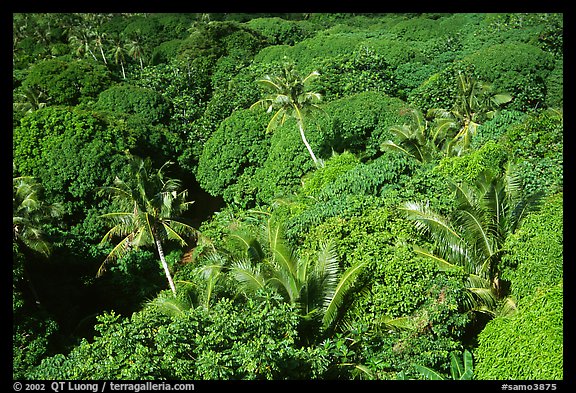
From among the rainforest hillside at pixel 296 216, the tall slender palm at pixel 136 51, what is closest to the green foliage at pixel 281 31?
the rainforest hillside at pixel 296 216

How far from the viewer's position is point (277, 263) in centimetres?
1284

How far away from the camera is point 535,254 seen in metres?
11.3

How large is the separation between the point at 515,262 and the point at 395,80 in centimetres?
2245

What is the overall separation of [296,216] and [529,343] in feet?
25.7

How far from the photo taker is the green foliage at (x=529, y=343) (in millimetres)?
9391

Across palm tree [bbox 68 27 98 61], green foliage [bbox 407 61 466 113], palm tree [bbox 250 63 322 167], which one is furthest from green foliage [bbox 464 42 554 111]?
palm tree [bbox 68 27 98 61]

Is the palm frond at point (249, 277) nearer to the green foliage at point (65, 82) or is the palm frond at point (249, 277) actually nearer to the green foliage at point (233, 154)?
the green foliage at point (233, 154)

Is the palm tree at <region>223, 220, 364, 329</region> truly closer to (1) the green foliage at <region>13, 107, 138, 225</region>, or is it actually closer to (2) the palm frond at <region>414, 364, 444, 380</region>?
(2) the palm frond at <region>414, 364, 444, 380</region>

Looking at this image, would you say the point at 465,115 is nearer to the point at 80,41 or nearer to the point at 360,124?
the point at 360,124

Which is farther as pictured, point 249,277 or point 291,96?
point 291,96

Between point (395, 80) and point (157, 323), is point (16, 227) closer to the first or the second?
point (157, 323)

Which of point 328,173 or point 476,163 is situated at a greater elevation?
point 476,163

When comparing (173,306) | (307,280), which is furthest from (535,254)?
(173,306)
